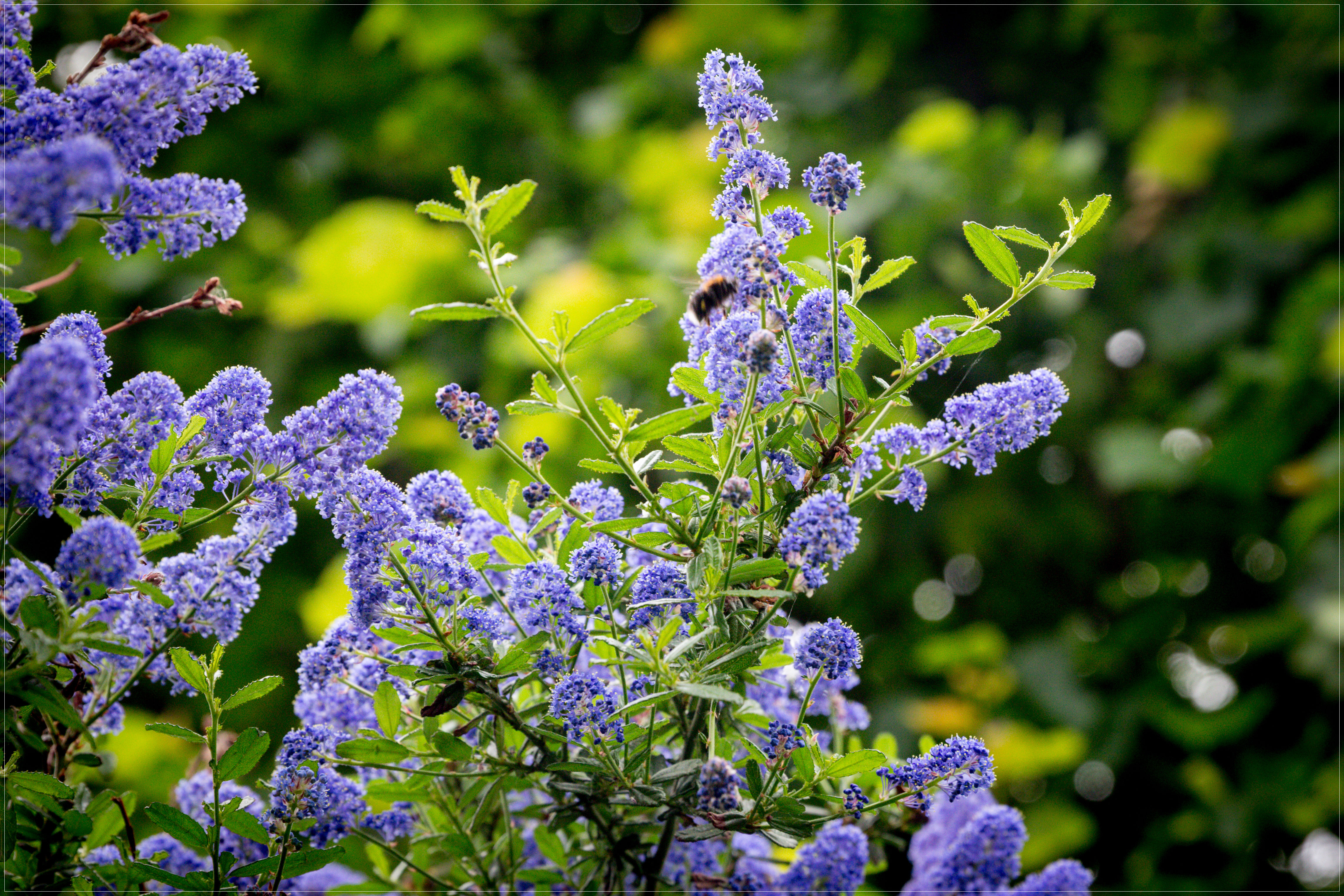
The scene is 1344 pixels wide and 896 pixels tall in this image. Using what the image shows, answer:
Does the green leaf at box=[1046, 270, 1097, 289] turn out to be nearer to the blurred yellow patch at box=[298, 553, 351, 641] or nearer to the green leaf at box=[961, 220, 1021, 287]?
the green leaf at box=[961, 220, 1021, 287]

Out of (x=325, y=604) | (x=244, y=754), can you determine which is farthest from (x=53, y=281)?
(x=325, y=604)

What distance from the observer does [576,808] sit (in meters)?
0.83

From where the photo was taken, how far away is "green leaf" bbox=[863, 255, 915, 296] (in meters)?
0.85

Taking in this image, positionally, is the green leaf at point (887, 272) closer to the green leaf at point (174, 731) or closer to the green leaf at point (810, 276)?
the green leaf at point (810, 276)

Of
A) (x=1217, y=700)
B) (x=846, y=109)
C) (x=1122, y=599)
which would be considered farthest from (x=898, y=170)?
(x=1217, y=700)

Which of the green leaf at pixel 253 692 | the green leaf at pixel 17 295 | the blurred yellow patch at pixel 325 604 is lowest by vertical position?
the green leaf at pixel 253 692

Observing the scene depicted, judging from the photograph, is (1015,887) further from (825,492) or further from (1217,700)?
(1217,700)

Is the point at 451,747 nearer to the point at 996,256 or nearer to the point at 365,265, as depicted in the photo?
the point at 996,256

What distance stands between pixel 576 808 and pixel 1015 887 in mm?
478

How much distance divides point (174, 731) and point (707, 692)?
432 millimetres

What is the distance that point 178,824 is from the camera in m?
0.82

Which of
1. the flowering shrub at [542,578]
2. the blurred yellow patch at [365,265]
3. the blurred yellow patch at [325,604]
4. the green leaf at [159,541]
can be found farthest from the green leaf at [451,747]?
the blurred yellow patch at [365,265]

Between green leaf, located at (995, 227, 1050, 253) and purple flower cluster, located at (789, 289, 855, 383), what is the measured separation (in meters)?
0.16

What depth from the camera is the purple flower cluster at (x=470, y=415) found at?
2.63 ft
